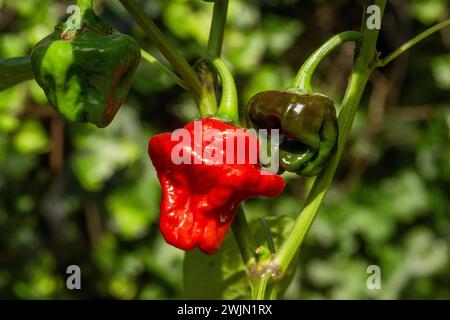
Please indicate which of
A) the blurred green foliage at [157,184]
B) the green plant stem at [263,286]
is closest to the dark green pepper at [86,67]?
the green plant stem at [263,286]

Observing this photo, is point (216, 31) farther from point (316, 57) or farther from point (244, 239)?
point (244, 239)

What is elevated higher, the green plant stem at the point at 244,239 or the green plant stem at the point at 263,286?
the green plant stem at the point at 244,239

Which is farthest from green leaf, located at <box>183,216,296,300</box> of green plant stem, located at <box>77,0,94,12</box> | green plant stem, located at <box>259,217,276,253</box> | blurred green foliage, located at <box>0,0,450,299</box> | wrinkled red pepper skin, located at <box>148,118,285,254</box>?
blurred green foliage, located at <box>0,0,450,299</box>

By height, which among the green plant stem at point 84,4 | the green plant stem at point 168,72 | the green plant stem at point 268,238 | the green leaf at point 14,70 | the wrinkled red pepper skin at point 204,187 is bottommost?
the green plant stem at point 268,238

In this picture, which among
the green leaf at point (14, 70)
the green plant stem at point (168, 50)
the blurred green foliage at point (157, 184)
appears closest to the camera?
the green plant stem at point (168, 50)

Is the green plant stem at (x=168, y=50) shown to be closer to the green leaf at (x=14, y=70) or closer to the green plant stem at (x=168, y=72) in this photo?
the green plant stem at (x=168, y=72)

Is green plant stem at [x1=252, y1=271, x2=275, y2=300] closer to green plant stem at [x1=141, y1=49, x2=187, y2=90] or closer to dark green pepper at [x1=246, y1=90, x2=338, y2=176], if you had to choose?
dark green pepper at [x1=246, y1=90, x2=338, y2=176]

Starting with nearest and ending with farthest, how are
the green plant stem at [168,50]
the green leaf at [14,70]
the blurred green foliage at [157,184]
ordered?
the green plant stem at [168,50] < the green leaf at [14,70] < the blurred green foliage at [157,184]
